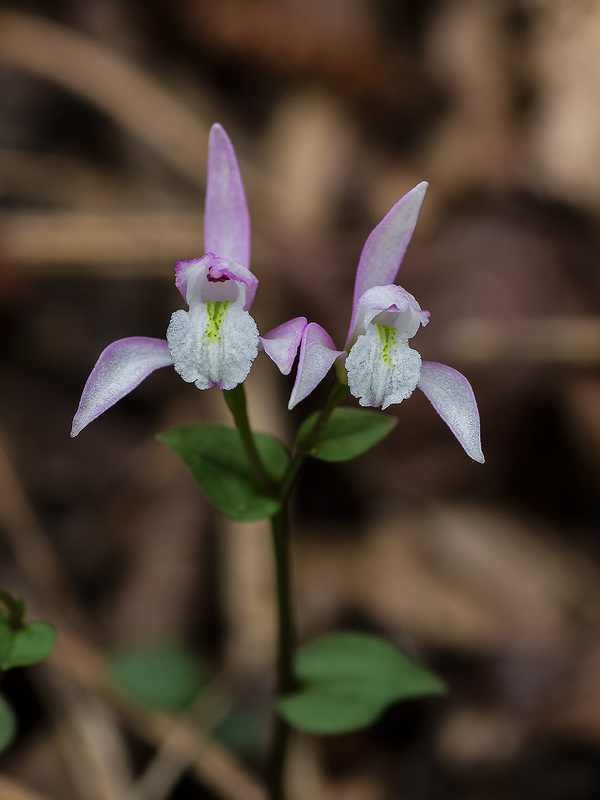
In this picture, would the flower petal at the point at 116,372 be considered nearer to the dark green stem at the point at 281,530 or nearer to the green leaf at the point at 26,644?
the dark green stem at the point at 281,530

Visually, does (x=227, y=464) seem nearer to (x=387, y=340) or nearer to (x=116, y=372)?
(x=116, y=372)

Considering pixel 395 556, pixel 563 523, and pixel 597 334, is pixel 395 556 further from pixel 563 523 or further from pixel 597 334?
pixel 597 334

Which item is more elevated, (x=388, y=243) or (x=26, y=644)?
(x=388, y=243)

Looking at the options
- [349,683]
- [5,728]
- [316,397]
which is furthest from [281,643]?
[316,397]

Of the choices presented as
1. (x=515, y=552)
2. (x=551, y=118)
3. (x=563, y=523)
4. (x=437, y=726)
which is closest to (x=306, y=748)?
(x=437, y=726)

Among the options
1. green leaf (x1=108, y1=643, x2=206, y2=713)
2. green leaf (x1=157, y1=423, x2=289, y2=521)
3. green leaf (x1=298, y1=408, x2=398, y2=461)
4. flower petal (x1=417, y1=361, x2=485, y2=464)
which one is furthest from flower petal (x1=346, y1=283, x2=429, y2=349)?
green leaf (x1=108, y1=643, x2=206, y2=713)

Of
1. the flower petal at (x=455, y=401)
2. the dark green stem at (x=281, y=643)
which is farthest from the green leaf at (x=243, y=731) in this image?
the flower petal at (x=455, y=401)
